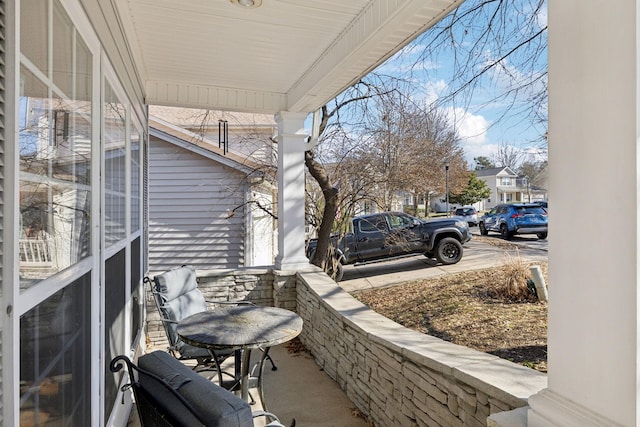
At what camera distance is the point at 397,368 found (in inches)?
101

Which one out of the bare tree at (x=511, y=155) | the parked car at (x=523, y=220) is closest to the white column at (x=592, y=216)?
the bare tree at (x=511, y=155)

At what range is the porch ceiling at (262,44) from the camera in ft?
9.07

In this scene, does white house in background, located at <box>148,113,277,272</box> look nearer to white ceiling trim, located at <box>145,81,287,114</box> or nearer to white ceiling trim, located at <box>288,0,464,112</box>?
white ceiling trim, located at <box>145,81,287,114</box>

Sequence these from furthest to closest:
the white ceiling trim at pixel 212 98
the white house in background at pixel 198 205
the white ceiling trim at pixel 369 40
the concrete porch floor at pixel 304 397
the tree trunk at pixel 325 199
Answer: the white house in background at pixel 198 205 → the tree trunk at pixel 325 199 → the white ceiling trim at pixel 212 98 → the concrete porch floor at pixel 304 397 → the white ceiling trim at pixel 369 40

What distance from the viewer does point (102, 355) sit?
2.09 meters

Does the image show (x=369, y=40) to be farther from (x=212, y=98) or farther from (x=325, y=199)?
(x=325, y=199)

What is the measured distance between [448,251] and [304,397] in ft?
19.4

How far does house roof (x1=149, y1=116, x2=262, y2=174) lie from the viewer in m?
7.41

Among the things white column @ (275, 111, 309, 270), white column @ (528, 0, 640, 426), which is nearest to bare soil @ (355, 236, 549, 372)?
white column @ (275, 111, 309, 270)

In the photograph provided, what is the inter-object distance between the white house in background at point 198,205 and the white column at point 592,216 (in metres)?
6.56

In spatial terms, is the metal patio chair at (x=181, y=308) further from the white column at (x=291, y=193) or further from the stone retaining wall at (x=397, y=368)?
the white column at (x=291, y=193)

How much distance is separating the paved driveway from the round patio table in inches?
160

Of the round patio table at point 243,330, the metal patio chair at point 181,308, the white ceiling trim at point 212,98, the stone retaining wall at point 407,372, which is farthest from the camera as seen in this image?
the white ceiling trim at point 212,98

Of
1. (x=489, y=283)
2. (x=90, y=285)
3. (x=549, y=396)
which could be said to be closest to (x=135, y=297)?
(x=90, y=285)
